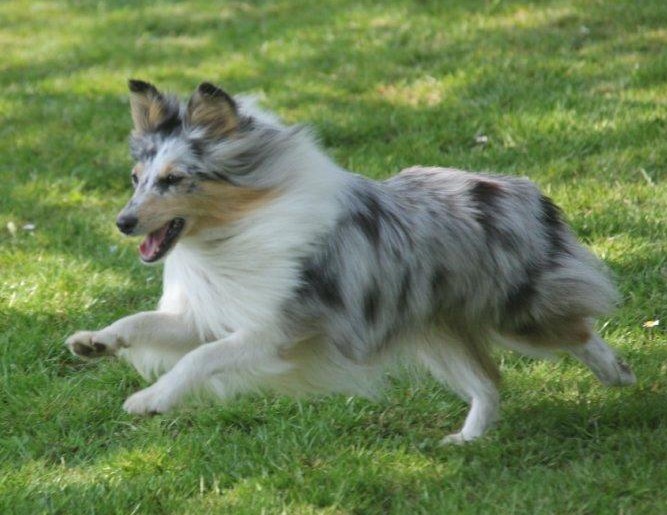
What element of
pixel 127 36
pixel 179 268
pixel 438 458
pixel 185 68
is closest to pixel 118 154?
pixel 185 68

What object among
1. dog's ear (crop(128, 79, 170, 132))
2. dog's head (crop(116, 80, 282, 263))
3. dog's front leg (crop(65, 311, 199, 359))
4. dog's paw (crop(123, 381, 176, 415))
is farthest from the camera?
dog's ear (crop(128, 79, 170, 132))

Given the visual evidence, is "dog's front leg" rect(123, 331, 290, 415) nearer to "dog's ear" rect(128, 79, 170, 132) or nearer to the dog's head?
the dog's head

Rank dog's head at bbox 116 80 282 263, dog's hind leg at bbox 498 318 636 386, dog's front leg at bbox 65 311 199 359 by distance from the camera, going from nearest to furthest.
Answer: dog's head at bbox 116 80 282 263 → dog's front leg at bbox 65 311 199 359 → dog's hind leg at bbox 498 318 636 386

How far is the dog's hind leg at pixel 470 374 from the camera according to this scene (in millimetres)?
5176

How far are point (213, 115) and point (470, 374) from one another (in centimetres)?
164

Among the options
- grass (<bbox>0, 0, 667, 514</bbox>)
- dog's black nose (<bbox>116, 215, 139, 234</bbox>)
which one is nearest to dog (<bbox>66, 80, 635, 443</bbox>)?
dog's black nose (<bbox>116, 215, 139, 234</bbox>)

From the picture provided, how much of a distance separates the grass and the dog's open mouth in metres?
0.94

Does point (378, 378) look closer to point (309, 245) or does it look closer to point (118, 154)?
point (309, 245)

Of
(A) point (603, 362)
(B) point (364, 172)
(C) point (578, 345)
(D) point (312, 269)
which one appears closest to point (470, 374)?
(C) point (578, 345)

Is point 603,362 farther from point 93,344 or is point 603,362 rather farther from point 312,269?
point 93,344

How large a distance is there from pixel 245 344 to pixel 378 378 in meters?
0.75

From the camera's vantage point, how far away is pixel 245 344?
458 cm

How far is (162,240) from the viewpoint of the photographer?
15.3 ft

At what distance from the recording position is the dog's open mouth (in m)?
4.64
